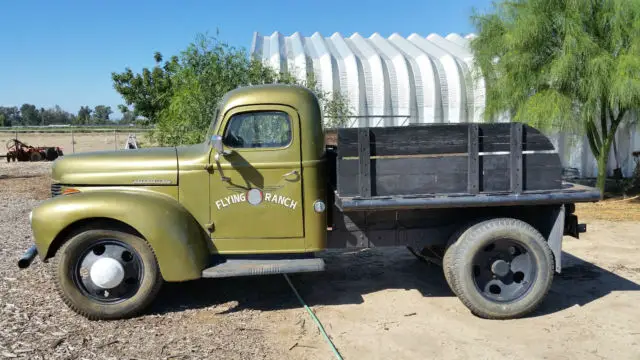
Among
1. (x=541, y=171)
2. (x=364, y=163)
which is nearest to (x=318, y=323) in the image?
(x=364, y=163)

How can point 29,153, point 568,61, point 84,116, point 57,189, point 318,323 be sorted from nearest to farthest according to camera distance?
point 318,323, point 57,189, point 568,61, point 29,153, point 84,116

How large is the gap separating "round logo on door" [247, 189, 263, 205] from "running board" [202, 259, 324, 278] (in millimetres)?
554

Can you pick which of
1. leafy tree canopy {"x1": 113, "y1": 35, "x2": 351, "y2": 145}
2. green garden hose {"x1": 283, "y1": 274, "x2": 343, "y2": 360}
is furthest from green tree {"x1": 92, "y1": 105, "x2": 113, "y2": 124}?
green garden hose {"x1": 283, "y1": 274, "x2": 343, "y2": 360}

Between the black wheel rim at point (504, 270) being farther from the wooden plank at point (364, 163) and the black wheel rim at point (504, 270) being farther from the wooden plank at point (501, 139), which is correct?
the wooden plank at point (364, 163)

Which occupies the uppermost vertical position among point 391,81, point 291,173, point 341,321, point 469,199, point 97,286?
point 391,81

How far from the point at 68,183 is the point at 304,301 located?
254 cm

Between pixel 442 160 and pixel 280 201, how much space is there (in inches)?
59.4

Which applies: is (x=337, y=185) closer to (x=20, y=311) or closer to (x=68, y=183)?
(x=68, y=183)

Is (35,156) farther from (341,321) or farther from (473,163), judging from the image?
(473,163)

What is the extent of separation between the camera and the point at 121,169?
470 cm

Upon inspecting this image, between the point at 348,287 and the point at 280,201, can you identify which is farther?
the point at 348,287

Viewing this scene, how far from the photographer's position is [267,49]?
15.3 m

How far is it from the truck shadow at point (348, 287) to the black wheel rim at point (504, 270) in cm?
33

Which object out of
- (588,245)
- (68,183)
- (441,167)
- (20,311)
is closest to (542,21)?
(588,245)
